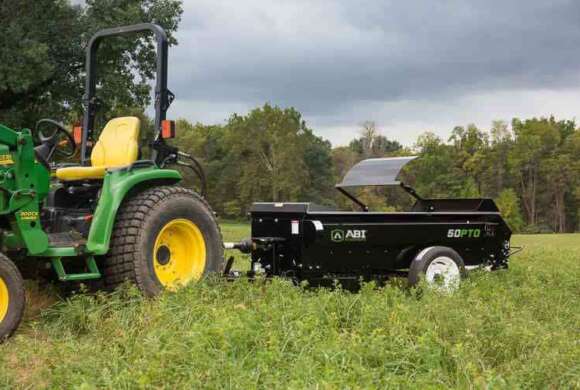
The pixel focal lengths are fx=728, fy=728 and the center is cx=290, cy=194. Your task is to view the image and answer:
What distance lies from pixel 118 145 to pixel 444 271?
3.32 meters

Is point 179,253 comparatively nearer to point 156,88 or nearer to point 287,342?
point 156,88

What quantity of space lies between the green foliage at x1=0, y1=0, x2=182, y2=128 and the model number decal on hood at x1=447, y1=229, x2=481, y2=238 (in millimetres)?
12428

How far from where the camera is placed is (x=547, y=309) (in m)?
5.89

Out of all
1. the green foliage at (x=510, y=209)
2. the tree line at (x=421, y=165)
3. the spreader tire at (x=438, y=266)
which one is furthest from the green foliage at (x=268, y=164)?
the spreader tire at (x=438, y=266)

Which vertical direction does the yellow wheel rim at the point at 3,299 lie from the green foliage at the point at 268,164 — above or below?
below

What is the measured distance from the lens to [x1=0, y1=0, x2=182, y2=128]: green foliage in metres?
18.4

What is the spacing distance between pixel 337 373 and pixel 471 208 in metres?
4.84

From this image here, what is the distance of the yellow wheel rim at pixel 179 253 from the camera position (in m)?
6.01

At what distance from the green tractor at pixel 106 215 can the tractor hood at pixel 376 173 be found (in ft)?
6.76

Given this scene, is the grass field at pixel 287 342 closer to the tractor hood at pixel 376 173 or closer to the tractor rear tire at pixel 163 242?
the tractor rear tire at pixel 163 242

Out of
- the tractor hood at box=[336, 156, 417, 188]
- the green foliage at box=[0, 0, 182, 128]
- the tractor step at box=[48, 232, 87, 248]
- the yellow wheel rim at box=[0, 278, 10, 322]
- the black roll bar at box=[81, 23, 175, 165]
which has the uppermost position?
the green foliage at box=[0, 0, 182, 128]

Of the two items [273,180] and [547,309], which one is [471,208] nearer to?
[547,309]

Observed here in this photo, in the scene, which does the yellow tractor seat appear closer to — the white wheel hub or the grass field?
the grass field

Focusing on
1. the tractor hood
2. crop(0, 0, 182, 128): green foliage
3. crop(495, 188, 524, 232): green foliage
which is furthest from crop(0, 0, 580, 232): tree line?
the tractor hood
